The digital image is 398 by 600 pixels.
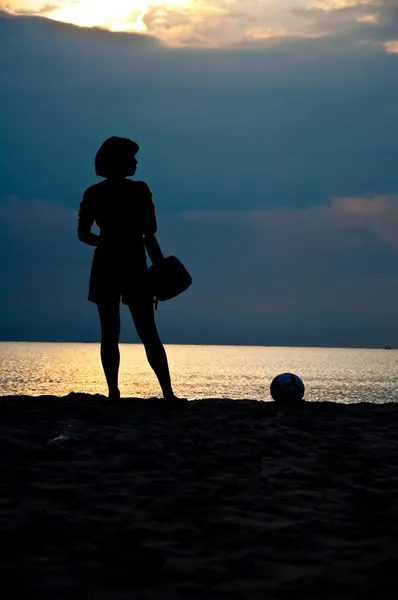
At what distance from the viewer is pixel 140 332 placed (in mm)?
8773

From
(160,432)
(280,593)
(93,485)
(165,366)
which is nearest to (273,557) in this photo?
A: (280,593)

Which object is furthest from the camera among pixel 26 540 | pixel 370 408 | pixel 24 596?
pixel 370 408

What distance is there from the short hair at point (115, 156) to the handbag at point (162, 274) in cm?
89

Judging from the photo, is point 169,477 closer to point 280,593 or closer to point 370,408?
point 280,593

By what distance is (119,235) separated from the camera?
880cm

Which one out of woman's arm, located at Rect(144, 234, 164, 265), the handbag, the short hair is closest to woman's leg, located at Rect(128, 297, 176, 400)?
the handbag

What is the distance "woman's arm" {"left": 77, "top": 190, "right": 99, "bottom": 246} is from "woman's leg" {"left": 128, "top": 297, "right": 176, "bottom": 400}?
914 millimetres

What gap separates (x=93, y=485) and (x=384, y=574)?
214 centimetres

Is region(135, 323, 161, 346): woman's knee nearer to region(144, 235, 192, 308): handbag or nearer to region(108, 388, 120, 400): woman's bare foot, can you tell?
region(144, 235, 192, 308): handbag

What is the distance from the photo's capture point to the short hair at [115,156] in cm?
877

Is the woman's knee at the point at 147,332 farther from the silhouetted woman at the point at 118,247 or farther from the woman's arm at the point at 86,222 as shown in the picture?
the woman's arm at the point at 86,222

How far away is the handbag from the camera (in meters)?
8.84

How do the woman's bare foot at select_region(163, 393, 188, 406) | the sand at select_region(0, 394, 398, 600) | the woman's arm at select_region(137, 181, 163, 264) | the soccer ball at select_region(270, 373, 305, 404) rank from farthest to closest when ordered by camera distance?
1. the soccer ball at select_region(270, 373, 305, 404)
2. the woman's arm at select_region(137, 181, 163, 264)
3. the woman's bare foot at select_region(163, 393, 188, 406)
4. the sand at select_region(0, 394, 398, 600)

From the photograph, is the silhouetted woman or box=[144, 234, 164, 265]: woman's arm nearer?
the silhouetted woman
